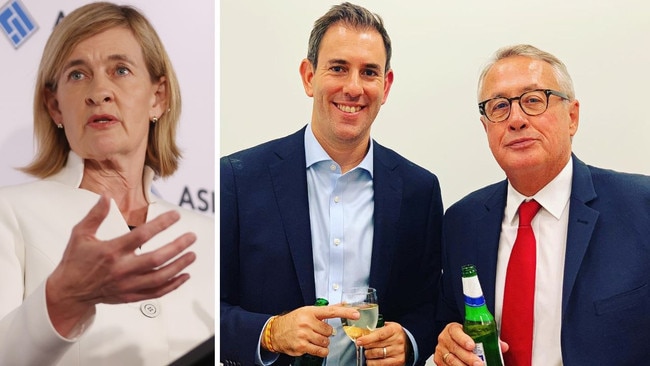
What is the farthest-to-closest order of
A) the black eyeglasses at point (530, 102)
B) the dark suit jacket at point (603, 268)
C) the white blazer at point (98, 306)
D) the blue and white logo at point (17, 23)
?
the blue and white logo at point (17, 23) < the white blazer at point (98, 306) < the black eyeglasses at point (530, 102) < the dark suit jacket at point (603, 268)

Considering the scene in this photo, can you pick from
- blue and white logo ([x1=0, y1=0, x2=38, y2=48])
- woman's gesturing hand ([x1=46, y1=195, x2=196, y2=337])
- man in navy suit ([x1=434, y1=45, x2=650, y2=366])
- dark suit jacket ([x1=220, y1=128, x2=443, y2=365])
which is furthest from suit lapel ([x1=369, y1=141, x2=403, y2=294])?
blue and white logo ([x1=0, y1=0, x2=38, y2=48])

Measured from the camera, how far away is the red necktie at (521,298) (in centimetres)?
204

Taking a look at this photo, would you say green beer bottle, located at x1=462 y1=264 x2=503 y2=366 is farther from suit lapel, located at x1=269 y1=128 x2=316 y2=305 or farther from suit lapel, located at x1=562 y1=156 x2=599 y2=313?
suit lapel, located at x1=269 y1=128 x2=316 y2=305

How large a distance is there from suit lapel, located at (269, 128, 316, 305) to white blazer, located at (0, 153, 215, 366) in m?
0.30

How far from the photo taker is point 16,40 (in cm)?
229

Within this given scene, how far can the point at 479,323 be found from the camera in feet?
6.73

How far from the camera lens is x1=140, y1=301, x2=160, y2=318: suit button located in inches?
89.4

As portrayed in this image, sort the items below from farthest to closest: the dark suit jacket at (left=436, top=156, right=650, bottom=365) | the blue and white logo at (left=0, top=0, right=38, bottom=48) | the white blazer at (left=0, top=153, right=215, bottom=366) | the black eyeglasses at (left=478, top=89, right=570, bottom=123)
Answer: the blue and white logo at (left=0, top=0, right=38, bottom=48) < the white blazer at (left=0, top=153, right=215, bottom=366) < the black eyeglasses at (left=478, top=89, right=570, bottom=123) < the dark suit jacket at (left=436, top=156, right=650, bottom=365)

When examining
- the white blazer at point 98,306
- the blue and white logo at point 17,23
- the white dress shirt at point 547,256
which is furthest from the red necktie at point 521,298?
the blue and white logo at point 17,23

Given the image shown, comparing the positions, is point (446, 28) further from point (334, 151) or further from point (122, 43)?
point (122, 43)

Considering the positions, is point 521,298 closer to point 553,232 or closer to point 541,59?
point 553,232

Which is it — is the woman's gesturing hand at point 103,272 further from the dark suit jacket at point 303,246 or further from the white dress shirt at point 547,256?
the white dress shirt at point 547,256

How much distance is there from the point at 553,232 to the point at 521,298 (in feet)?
0.76

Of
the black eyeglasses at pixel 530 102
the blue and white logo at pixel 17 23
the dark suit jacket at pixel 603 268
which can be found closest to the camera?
the dark suit jacket at pixel 603 268
